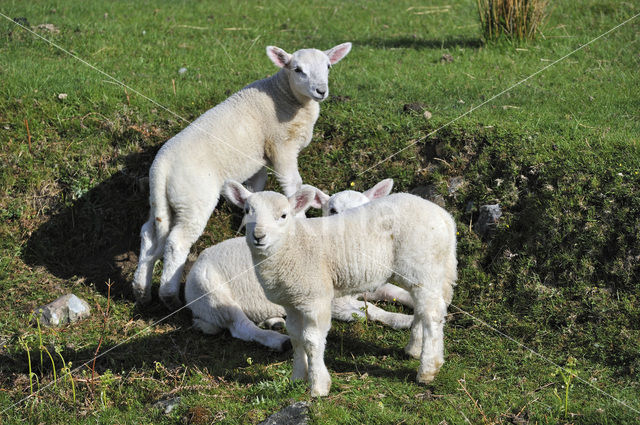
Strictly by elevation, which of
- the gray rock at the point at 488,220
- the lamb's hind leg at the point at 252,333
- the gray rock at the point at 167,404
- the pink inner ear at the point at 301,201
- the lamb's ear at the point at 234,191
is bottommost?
the lamb's hind leg at the point at 252,333

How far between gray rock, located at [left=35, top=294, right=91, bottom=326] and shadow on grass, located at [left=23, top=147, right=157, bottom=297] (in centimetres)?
62

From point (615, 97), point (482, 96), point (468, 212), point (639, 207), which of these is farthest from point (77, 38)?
point (639, 207)

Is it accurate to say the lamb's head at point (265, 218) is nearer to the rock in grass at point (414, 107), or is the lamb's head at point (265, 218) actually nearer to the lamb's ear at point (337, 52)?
the lamb's ear at point (337, 52)

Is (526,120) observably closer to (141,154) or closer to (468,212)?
(468,212)

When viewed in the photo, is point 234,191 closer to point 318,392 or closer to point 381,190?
point 318,392

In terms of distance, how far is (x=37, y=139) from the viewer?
838 centimetres

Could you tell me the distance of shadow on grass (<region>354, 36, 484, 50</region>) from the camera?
11.1 meters

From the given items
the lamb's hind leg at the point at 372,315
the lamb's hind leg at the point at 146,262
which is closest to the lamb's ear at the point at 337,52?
the lamb's hind leg at the point at 146,262

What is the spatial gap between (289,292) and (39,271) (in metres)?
3.56

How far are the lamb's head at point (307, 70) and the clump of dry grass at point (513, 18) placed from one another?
4.15 metres

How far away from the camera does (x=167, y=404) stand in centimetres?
528

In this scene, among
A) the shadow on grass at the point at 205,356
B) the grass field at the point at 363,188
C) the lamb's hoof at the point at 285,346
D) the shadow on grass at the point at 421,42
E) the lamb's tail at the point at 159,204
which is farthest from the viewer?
the shadow on grass at the point at 421,42

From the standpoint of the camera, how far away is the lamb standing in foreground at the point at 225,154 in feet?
22.6

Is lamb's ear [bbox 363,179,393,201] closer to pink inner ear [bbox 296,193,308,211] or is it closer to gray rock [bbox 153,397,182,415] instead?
pink inner ear [bbox 296,193,308,211]
